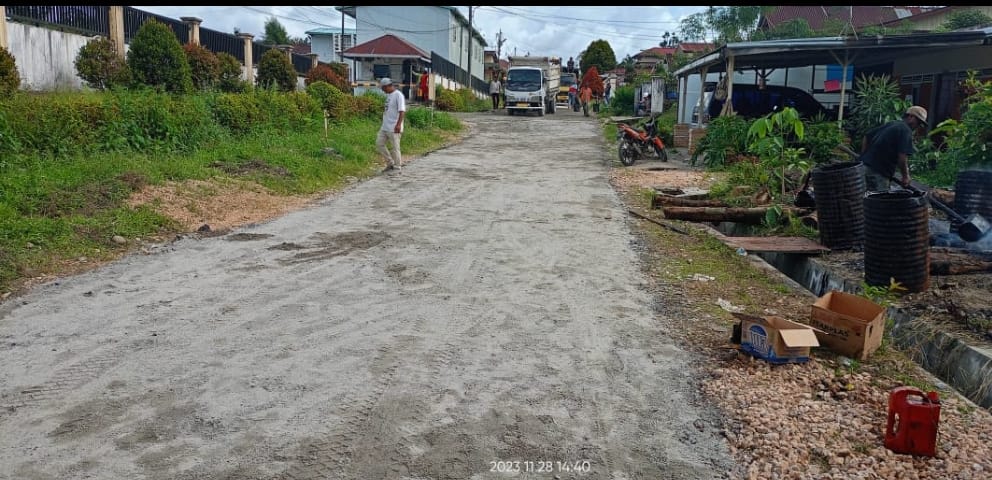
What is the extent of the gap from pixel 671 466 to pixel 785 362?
4.92 ft

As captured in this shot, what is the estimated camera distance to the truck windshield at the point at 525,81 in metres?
32.9

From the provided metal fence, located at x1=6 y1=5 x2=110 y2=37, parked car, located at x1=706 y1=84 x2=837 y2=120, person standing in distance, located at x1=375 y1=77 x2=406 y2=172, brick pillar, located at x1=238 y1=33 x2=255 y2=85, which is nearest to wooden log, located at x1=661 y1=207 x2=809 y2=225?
person standing in distance, located at x1=375 y1=77 x2=406 y2=172

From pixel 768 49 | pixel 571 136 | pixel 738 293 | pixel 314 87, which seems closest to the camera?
pixel 738 293

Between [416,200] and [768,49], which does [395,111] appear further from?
[768,49]

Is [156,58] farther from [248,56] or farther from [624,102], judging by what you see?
[624,102]

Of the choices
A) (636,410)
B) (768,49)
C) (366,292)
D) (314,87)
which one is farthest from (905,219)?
(314,87)

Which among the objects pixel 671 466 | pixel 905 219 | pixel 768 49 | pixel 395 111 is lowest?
pixel 671 466

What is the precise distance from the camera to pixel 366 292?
5.89 meters

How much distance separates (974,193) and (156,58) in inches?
557

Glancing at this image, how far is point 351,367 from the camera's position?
4.30 meters

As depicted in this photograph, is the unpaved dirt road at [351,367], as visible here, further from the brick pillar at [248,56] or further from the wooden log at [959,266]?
the brick pillar at [248,56]

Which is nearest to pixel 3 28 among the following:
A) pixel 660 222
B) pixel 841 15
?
pixel 660 222

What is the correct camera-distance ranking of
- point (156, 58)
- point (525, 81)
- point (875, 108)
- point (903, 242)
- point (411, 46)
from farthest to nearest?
point (411, 46)
point (525, 81)
point (875, 108)
point (156, 58)
point (903, 242)

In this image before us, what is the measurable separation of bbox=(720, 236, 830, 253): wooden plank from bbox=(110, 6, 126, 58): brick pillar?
14.2 meters
